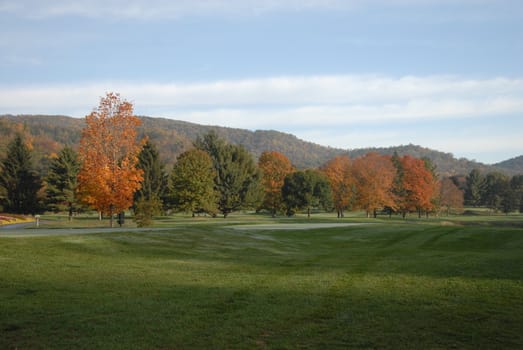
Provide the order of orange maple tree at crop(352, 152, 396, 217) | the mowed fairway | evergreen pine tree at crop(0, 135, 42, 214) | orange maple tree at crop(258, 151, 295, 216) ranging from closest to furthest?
the mowed fairway
evergreen pine tree at crop(0, 135, 42, 214)
orange maple tree at crop(352, 152, 396, 217)
orange maple tree at crop(258, 151, 295, 216)

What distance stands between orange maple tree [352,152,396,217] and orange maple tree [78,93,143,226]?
1822 inches

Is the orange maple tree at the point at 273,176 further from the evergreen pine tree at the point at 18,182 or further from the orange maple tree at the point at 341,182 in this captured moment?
the evergreen pine tree at the point at 18,182

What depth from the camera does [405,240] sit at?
3241cm

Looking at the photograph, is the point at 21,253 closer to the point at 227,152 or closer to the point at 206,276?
the point at 206,276

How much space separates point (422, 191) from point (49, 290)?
7702 cm

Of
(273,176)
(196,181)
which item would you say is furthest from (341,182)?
(196,181)

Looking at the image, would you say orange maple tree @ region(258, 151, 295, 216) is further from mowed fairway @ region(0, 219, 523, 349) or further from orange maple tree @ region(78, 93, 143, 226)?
mowed fairway @ region(0, 219, 523, 349)

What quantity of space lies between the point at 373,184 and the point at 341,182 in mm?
10105

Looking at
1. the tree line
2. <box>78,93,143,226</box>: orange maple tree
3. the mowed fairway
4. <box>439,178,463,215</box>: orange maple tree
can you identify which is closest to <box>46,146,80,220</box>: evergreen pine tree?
the tree line

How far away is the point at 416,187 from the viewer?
81688 millimetres

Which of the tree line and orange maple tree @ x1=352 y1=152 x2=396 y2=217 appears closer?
the tree line

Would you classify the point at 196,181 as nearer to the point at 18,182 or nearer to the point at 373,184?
the point at 18,182

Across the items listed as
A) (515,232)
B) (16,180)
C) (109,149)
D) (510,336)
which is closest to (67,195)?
(16,180)

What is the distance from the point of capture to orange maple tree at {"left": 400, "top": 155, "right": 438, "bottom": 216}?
81.4m
